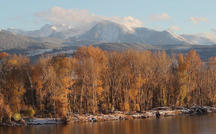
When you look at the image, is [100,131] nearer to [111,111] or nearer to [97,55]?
[111,111]

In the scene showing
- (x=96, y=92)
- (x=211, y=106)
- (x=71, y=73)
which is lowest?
(x=211, y=106)

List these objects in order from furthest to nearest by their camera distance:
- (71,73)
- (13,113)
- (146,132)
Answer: (71,73), (13,113), (146,132)

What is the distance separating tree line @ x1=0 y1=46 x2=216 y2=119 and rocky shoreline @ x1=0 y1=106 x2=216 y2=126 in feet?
Result: 9.41

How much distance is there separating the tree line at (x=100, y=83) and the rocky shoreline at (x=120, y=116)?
2.87 metres

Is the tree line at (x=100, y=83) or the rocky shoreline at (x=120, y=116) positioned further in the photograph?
the tree line at (x=100, y=83)

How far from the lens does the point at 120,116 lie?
78.6 meters

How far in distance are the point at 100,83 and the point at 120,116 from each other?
34.1ft

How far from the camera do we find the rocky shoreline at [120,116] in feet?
237

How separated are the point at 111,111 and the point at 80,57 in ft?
56.2

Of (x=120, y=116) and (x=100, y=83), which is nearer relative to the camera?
(x=120, y=116)

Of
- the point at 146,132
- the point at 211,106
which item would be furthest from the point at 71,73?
the point at 211,106

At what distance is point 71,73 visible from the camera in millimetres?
81875

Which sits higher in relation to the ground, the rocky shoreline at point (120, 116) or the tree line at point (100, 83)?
the tree line at point (100, 83)

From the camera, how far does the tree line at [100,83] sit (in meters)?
78.1
